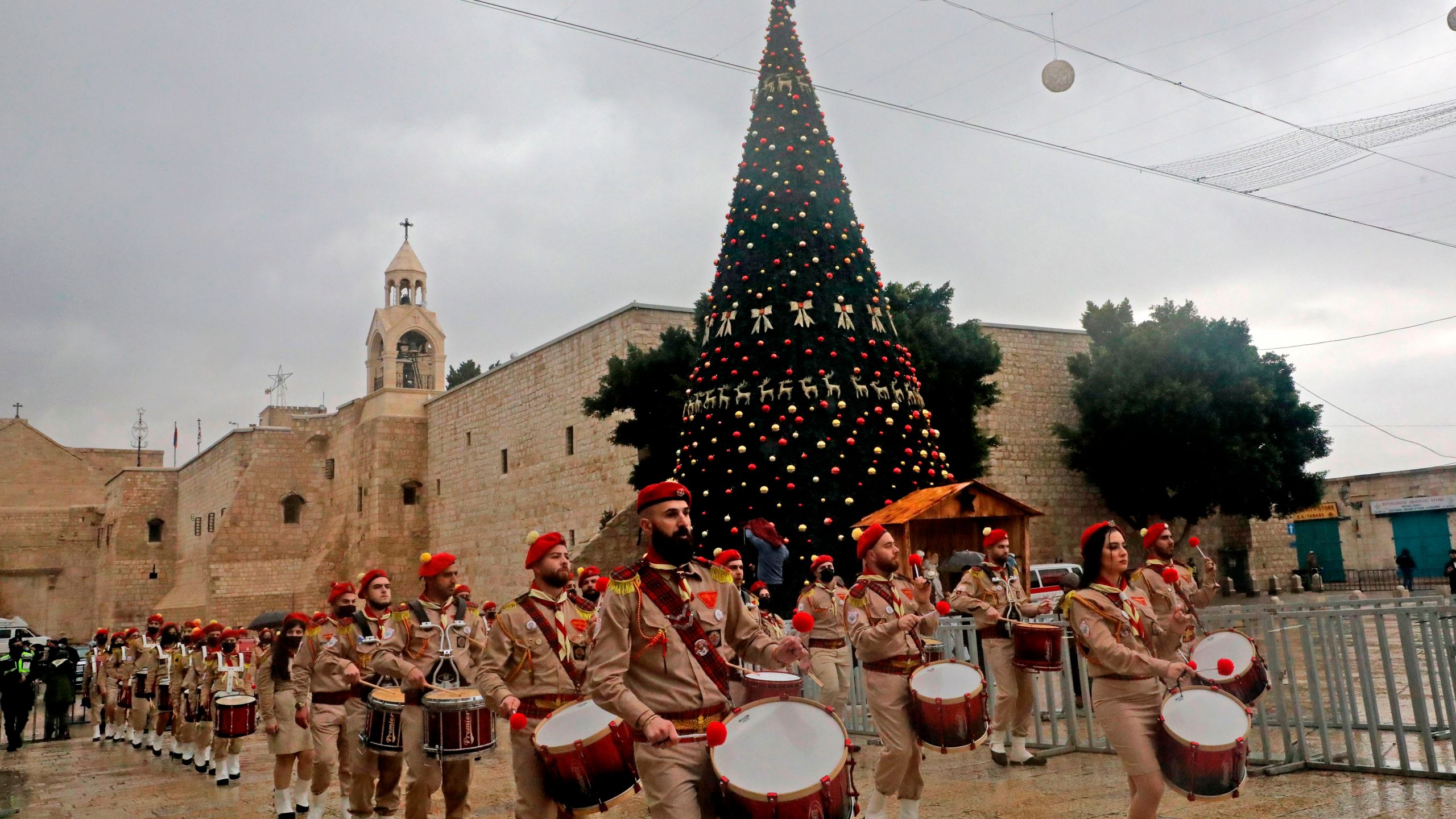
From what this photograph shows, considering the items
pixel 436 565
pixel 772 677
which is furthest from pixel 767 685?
pixel 436 565

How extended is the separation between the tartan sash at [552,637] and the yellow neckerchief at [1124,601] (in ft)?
9.19

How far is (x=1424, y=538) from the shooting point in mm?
36906

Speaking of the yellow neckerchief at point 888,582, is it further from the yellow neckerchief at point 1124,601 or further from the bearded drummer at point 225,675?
the bearded drummer at point 225,675

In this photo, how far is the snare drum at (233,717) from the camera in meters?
9.40

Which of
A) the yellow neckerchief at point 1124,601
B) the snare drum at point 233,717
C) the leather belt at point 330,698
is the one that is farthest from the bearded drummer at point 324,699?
the yellow neckerchief at point 1124,601

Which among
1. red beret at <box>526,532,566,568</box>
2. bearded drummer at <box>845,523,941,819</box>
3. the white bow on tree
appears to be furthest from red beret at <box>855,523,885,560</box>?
the white bow on tree

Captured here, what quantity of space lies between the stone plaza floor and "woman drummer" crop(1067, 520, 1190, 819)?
1.47 meters

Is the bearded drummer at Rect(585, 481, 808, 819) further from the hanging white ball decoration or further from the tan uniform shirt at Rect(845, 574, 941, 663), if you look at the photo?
the hanging white ball decoration

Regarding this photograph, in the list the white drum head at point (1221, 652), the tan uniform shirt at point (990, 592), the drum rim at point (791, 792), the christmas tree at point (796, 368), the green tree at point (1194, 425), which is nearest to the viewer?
the drum rim at point (791, 792)

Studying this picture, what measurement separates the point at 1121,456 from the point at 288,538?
30500 millimetres

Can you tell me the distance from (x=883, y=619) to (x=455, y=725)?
8.72ft

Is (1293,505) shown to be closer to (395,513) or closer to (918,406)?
(918,406)

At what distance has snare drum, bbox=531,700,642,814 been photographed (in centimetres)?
442

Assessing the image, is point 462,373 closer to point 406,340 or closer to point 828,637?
point 406,340
